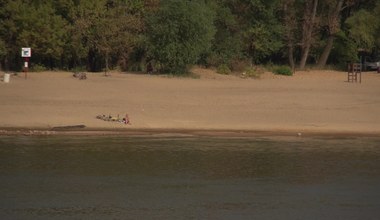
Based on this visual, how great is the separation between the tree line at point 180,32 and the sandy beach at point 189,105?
6.93m

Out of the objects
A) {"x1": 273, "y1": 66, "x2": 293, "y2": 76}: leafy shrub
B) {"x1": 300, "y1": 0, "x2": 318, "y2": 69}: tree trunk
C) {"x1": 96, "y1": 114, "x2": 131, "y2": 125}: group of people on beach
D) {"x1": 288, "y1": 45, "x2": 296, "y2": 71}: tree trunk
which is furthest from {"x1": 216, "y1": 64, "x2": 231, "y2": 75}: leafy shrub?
{"x1": 96, "y1": 114, "x2": 131, "y2": 125}: group of people on beach

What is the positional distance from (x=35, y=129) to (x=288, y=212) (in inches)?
453

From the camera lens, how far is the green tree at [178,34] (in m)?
37.6

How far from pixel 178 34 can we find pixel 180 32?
0.56ft

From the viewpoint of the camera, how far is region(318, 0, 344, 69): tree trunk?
4750 cm

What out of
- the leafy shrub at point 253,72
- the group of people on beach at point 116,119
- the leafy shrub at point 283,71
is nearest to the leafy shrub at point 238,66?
the leafy shrub at point 253,72

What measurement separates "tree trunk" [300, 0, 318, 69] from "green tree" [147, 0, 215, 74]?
10.7m

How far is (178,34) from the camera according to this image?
3816 cm

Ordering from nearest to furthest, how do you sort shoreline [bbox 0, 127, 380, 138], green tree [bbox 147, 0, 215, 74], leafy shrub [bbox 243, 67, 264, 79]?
shoreline [bbox 0, 127, 380, 138] → green tree [bbox 147, 0, 215, 74] → leafy shrub [bbox 243, 67, 264, 79]

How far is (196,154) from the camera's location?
15.5 m

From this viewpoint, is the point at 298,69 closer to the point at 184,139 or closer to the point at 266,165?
the point at 184,139

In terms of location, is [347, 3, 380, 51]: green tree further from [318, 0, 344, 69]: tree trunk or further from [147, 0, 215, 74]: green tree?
[147, 0, 215, 74]: green tree

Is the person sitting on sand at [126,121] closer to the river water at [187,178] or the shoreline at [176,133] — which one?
the shoreline at [176,133]

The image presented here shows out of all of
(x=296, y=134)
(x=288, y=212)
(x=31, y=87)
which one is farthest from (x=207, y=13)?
(x=288, y=212)
